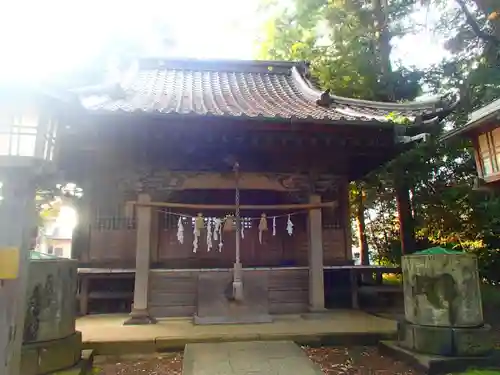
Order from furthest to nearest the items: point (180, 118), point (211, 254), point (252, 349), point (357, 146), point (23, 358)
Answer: point (211, 254) → point (357, 146) → point (180, 118) → point (252, 349) → point (23, 358)

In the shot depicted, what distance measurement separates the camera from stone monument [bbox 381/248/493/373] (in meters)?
5.00

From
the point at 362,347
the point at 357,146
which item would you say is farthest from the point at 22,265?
the point at 357,146

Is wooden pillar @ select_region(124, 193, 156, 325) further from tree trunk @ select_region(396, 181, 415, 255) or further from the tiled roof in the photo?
tree trunk @ select_region(396, 181, 415, 255)

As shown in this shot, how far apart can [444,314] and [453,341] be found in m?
0.34

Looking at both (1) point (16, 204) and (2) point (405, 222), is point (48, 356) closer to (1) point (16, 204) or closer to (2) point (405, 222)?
(1) point (16, 204)

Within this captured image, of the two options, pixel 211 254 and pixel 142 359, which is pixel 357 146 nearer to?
pixel 211 254

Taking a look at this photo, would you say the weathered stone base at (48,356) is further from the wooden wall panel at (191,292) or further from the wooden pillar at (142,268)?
the wooden wall panel at (191,292)

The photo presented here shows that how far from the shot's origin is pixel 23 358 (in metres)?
4.26

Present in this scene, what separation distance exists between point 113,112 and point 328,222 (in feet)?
18.1

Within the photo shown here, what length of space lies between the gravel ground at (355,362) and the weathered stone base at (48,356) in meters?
3.16

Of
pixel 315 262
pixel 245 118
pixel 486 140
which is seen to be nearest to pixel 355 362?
pixel 315 262

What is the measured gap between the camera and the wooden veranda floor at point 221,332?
231 inches

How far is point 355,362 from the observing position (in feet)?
18.0

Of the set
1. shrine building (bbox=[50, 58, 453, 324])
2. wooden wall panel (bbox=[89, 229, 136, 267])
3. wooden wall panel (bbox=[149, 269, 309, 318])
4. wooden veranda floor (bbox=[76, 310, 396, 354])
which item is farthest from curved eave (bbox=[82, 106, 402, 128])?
wooden veranda floor (bbox=[76, 310, 396, 354])
